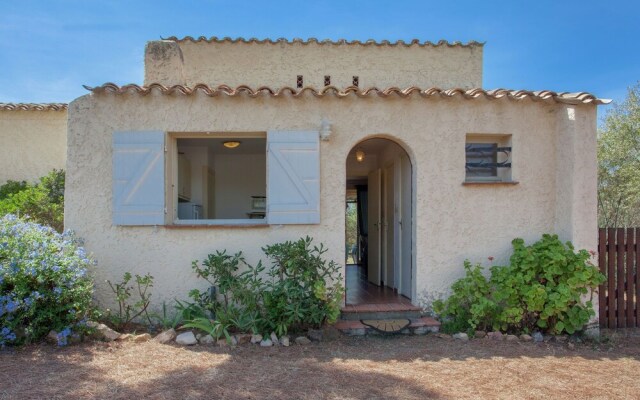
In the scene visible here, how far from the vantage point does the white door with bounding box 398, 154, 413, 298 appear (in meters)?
6.57

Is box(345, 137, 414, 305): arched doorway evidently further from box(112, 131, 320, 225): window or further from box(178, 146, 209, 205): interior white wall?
box(178, 146, 209, 205): interior white wall

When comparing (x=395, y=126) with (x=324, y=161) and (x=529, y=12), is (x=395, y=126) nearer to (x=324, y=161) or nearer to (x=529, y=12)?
(x=324, y=161)

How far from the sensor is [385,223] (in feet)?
27.6

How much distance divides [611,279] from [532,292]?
5.73 feet

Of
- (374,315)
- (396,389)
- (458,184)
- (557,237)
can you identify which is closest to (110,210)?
(374,315)

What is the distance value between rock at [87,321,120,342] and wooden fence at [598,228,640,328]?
687 centimetres

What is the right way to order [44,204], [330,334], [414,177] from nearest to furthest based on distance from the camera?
[330,334]
[414,177]
[44,204]

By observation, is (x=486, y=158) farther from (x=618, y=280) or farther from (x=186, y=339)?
(x=186, y=339)

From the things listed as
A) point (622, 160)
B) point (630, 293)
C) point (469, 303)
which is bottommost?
point (469, 303)

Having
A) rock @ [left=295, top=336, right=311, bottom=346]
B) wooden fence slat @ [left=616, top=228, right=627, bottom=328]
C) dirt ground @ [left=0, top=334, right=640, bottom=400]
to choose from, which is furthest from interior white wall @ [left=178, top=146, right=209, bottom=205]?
wooden fence slat @ [left=616, top=228, right=627, bottom=328]

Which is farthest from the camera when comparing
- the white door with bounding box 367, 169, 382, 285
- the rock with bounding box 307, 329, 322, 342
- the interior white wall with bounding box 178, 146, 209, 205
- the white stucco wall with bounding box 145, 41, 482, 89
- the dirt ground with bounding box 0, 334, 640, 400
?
the white stucco wall with bounding box 145, 41, 482, 89

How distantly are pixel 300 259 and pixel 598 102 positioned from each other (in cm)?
480

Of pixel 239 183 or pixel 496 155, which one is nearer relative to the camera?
pixel 496 155

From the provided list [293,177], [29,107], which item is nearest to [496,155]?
[293,177]
